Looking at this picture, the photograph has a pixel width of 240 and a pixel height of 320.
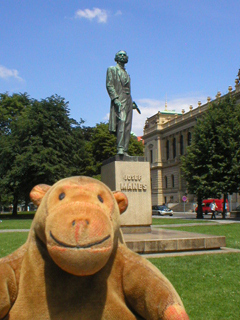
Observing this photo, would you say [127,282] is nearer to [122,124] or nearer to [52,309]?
[52,309]

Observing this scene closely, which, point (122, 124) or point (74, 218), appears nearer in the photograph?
point (74, 218)

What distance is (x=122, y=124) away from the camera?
11.5 m

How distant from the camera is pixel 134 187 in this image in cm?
1120

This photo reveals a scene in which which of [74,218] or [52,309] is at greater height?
[74,218]

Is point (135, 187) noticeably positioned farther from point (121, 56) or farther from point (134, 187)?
point (121, 56)

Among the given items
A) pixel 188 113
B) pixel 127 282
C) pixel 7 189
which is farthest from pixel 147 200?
pixel 188 113

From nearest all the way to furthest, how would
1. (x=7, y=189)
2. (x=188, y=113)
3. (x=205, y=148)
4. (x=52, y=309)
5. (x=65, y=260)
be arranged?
(x=65, y=260) → (x=52, y=309) → (x=205, y=148) → (x=7, y=189) → (x=188, y=113)

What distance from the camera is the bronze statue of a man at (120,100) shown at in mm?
11445

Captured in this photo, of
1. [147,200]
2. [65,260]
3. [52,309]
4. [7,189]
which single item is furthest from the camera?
[7,189]

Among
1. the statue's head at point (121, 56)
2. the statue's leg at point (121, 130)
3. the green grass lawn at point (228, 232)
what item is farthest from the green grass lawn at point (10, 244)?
the statue's head at point (121, 56)

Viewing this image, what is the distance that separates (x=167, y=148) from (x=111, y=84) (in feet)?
213

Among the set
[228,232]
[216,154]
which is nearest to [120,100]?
[228,232]

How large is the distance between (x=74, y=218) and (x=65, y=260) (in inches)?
9.8

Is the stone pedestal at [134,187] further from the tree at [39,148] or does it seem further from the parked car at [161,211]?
the parked car at [161,211]
